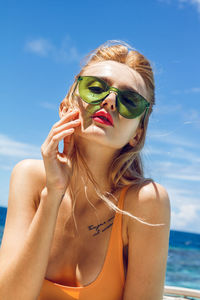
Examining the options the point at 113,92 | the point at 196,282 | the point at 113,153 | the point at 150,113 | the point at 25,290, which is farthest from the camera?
the point at 196,282

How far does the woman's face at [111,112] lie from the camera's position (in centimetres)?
249

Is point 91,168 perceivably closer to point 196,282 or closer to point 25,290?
point 25,290

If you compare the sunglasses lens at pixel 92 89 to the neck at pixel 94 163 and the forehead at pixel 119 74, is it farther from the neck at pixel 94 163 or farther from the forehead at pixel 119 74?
the neck at pixel 94 163

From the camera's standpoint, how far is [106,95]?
2.51 meters

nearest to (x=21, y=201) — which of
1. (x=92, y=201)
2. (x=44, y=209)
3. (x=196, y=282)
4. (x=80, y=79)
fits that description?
(x=44, y=209)

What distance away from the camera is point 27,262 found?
7.47 feet

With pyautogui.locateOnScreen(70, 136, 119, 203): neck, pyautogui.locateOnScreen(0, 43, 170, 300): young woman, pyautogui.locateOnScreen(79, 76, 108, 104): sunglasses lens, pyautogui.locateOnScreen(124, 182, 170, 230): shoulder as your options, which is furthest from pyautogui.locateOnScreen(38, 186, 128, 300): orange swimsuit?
pyautogui.locateOnScreen(79, 76, 108, 104): sunglasses lens

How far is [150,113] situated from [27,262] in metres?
1.62

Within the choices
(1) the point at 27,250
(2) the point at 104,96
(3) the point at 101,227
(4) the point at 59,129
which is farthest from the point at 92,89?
(1) the point at 27,250

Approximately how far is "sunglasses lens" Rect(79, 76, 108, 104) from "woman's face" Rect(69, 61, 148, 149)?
0.13 ft

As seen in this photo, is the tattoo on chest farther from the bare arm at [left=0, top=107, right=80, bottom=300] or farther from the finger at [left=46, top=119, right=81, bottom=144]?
the finger at [left=46, top=119, right=81, bottom=144]

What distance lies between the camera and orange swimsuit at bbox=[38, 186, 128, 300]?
2467 millimetres

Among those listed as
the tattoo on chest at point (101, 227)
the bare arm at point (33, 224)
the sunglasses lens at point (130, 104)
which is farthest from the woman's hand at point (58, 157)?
the tattoo on chest at point (101, 227)

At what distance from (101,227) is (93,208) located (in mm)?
184
